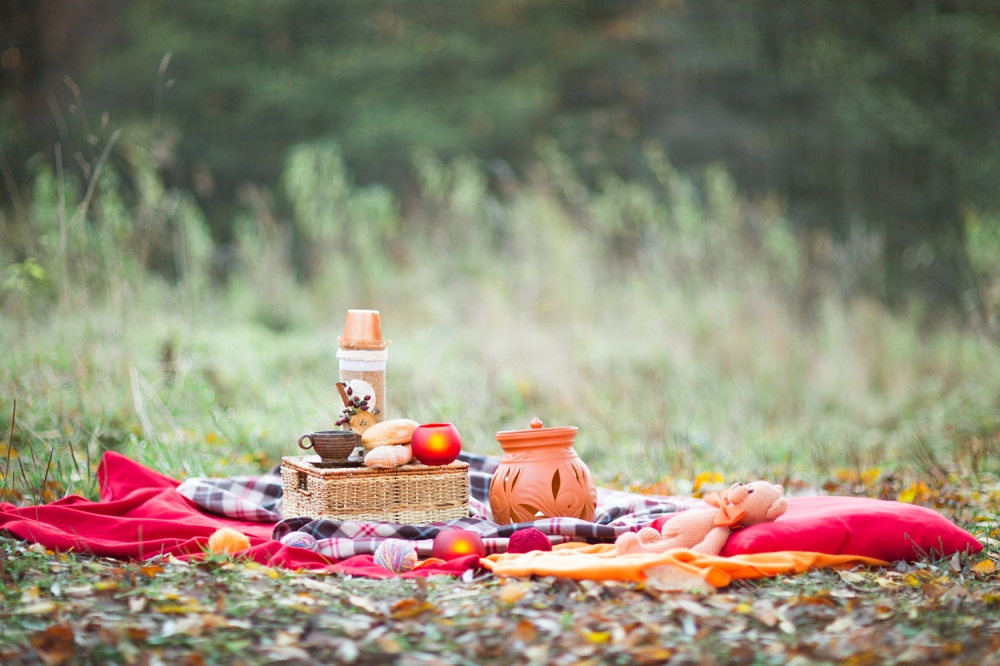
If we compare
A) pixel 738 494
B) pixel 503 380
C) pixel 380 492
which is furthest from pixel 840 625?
pixel 503 380

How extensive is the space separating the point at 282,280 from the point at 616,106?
7458mm

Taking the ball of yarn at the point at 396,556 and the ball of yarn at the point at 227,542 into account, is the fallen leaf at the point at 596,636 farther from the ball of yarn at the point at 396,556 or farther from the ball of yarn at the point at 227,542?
the ball of yarn at the point at 227,542

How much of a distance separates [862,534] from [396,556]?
1.33 m

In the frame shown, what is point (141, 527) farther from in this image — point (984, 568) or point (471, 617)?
point (984, 568)

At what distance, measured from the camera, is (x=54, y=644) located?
197cm

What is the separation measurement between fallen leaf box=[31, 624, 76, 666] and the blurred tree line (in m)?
10.2

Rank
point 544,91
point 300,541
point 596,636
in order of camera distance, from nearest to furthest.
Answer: point 596,636 → point 300,541 → point 544,91

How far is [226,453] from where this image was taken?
14.1ft

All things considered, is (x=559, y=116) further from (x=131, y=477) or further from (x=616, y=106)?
(x=131, y=477)

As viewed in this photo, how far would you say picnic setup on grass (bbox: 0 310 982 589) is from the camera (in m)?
2.61

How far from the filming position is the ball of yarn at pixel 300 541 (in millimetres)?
2729

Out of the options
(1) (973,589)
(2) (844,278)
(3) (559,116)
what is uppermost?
(3) (559,116)

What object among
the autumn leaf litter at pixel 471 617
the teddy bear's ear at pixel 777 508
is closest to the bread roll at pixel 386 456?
the autumn leaf litter at pixel 471 617

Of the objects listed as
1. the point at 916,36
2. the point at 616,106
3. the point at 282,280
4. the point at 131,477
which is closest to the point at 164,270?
the point at 282,280
